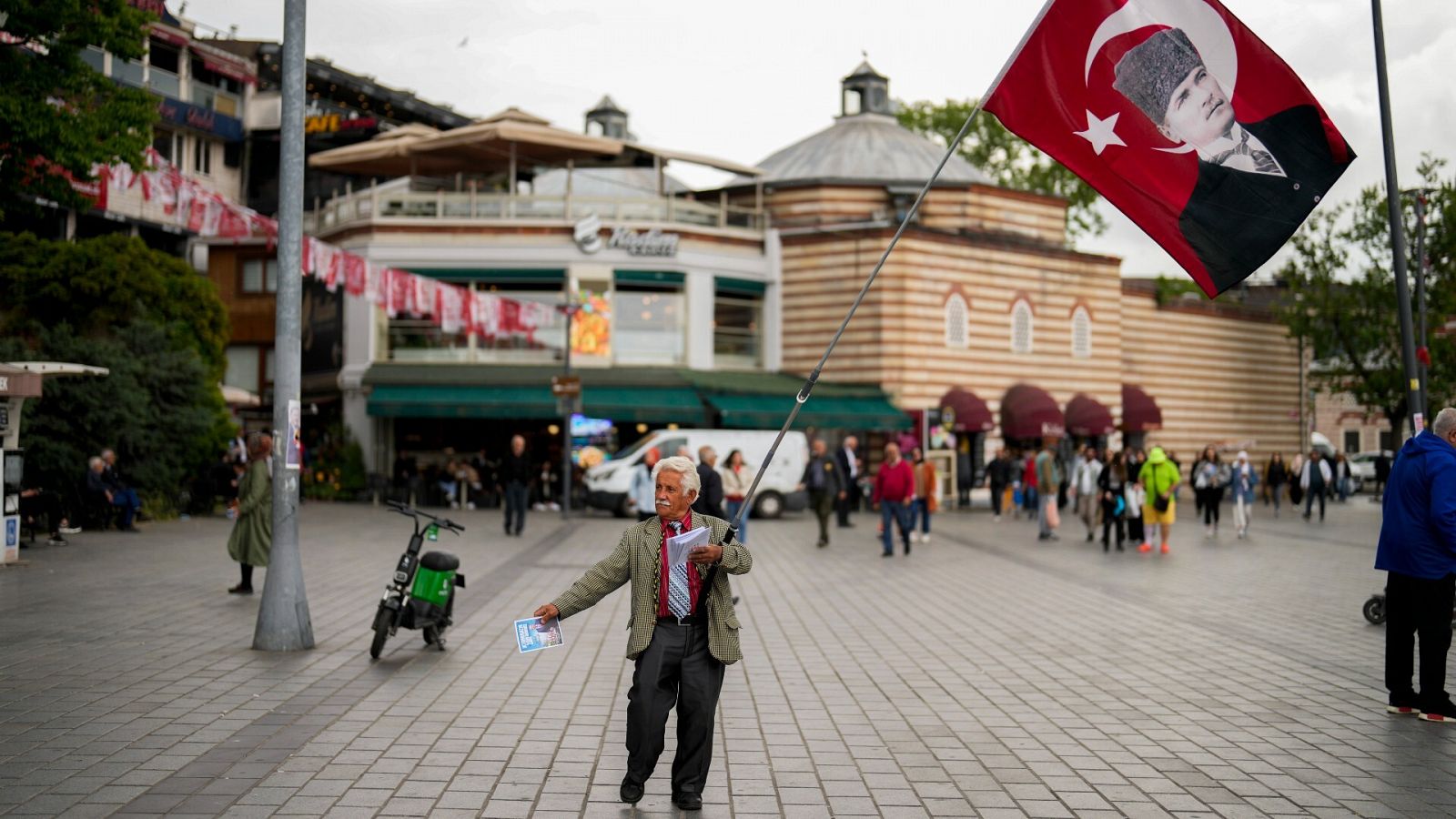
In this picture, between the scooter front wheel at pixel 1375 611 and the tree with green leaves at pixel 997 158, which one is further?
the tree with green leaves at pixel 997 158

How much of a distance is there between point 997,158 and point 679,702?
52.8 metres

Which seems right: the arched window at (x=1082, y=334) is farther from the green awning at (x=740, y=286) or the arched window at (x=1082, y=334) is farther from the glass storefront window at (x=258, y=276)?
the glass storefront window at (x=258, y=276)

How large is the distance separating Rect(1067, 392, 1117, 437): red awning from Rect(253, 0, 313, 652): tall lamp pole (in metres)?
36.6

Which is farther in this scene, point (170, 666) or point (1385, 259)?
point (1385, 259)

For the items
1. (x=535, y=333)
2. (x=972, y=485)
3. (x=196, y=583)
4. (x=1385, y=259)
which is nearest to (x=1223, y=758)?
(x=196, y=583)

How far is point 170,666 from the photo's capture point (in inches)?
401

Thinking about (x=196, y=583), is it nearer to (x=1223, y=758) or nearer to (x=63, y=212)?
(x=1223, y=758)

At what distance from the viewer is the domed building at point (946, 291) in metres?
41.4

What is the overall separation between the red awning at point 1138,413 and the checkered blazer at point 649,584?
45.9 metres

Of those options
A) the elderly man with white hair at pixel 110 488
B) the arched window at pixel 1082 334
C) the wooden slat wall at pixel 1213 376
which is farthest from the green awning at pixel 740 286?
the elderly man with white hair at pixel 110 488

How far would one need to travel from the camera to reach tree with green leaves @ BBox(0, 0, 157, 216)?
52.2 feet

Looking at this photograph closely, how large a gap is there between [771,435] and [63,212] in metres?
23.0

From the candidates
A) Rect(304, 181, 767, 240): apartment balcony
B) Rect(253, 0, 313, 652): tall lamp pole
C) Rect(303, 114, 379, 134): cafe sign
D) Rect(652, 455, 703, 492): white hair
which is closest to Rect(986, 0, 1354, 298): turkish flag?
Rect(652, 455, 703, 492): white hair

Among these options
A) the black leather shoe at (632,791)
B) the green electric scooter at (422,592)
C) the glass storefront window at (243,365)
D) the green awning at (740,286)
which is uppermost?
the green awning at (740,286)
